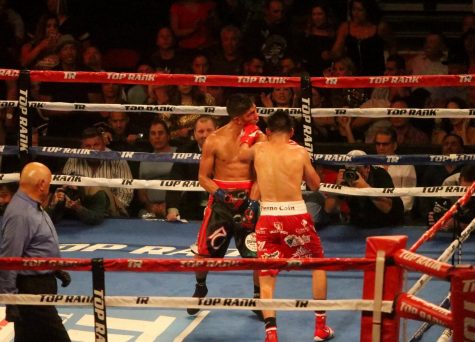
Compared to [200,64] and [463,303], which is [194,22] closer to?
[200,64]

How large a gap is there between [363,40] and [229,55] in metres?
1.20

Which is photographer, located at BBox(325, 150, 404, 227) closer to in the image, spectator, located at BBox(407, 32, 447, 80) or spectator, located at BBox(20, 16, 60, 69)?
spectator, located at BBox(407, 32, 447, 80)

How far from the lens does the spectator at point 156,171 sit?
24.1 feet

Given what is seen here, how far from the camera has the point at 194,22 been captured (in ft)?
29.6

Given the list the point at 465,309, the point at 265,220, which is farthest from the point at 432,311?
the point at 265,220

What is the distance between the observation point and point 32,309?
4520 millimetres

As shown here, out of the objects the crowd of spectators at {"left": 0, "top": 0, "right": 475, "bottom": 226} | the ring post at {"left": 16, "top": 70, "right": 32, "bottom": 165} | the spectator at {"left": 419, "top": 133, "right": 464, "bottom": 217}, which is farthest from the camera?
the crowd of spectators at {"left": 0, "top": 0, "right": 475, "bottom": 226}

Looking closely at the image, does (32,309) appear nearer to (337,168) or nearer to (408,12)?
(337,168)

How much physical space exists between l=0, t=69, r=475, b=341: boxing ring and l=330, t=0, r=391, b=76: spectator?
187cm

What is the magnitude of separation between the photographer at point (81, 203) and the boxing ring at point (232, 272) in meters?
0.10

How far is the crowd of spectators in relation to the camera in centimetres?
761

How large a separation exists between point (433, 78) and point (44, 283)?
3148mm

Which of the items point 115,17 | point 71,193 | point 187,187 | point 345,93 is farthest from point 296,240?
point 115,17

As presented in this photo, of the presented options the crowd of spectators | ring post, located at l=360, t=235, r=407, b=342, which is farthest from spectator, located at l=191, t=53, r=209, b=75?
ring post, located at l=360, t=235, r=407, b=342
